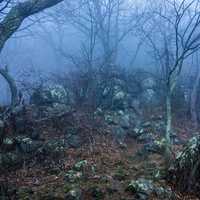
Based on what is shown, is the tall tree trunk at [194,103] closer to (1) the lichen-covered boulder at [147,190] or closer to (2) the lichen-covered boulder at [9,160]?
(1) the lichen-covered boulder at [147,190]

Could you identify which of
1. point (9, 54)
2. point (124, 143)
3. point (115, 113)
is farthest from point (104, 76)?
point (9, 54)

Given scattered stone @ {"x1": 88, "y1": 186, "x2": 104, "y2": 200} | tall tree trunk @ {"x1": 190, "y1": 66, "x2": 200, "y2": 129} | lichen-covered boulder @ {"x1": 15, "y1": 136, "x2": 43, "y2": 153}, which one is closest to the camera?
scattered stone @ {"x1": 88, "y1": 186, "x2": 104, "y2": 200}

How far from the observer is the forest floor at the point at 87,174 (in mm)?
6750

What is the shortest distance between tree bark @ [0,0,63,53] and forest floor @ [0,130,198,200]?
14.2ft

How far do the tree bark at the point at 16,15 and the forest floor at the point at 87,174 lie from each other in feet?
14.2

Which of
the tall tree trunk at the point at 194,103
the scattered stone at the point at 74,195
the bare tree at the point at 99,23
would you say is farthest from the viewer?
the bare tree at the point at 99,23

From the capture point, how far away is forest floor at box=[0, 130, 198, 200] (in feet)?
22.1

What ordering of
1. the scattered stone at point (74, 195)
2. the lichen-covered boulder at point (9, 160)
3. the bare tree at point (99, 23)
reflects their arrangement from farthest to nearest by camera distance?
the bare tree at point (99, 23)
the lichen-covered boulder at point (9, 160)
the scattered stone at point (74, 195)

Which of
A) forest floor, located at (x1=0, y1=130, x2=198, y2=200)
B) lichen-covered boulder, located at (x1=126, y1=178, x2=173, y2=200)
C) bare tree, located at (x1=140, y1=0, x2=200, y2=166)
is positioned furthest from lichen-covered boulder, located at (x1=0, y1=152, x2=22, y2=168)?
bare tree, located at (x1=140, y1=0, x2=200, y2=166)

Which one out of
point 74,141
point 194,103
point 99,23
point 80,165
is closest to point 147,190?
point 80,165

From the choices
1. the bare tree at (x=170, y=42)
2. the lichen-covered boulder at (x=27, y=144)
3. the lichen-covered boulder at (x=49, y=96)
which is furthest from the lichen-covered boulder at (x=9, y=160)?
the lichen-covered boulder at (x=49, y=96)

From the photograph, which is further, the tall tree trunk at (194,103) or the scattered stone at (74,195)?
the tall tree trunk at (194,103)

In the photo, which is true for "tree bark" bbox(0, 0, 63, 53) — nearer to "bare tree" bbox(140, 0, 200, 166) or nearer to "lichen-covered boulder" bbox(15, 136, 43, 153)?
"lichen-covered boulder" bbox(15, 136, 43, 153)

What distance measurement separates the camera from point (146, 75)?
18734 millimetres
